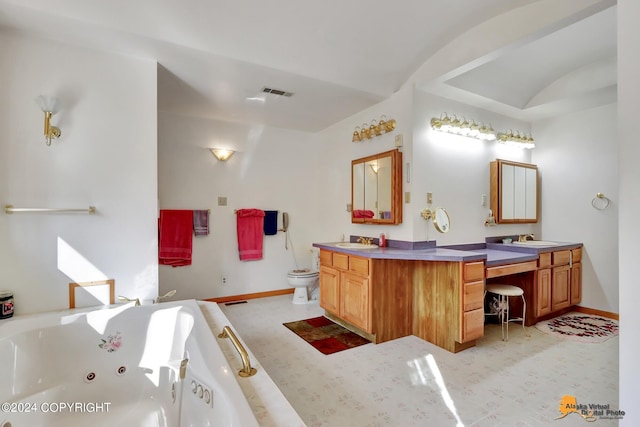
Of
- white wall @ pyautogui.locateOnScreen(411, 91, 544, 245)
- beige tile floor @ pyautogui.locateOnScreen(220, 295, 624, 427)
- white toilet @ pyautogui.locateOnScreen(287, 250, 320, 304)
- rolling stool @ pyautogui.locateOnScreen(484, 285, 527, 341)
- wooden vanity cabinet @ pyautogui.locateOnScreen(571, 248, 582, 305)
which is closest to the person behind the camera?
beige tile floor @ pyautogui.locateOnScreen(220, 295, 624, 427)

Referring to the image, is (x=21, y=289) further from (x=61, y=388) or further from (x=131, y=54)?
(x=131, y=54)

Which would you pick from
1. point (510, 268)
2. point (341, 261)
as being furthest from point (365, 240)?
point (510, 268)

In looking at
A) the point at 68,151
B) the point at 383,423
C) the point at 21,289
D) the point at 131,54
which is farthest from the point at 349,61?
the point at 21,289

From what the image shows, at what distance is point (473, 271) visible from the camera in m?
2.60

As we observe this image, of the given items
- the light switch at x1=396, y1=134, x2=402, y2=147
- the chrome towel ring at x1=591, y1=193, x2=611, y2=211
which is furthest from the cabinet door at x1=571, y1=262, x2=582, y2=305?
the light switch at x1=396, y1=134, x2=402, y2=147

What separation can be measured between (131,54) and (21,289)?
1.89 m

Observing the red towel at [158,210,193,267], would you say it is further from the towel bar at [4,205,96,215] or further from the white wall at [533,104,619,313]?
the white wall at [533,104,619,313]

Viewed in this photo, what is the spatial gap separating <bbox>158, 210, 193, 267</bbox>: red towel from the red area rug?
1592 mm

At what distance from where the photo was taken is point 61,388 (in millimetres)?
1753

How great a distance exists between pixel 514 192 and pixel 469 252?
60.2 inches

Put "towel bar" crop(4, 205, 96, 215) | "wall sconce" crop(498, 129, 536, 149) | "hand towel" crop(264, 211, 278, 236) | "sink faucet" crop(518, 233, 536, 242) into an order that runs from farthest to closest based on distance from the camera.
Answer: "hand towel" crop(264, 211, 278, 236)
"sink faucet" crop(518, 233, 536, 242)
"wall sconce" crop(498, 129, 536, 149)
"towel bar" crop(4, 205, 96, 215)

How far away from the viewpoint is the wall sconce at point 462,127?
3.14 m

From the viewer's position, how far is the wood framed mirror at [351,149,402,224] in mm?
3121

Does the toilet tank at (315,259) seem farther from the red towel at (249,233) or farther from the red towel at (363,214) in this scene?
the red towel at (363,214)
